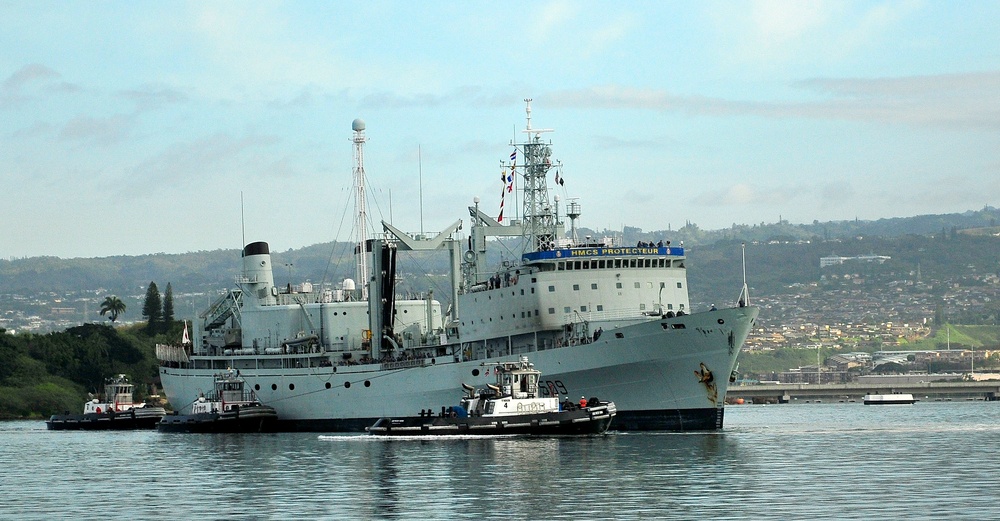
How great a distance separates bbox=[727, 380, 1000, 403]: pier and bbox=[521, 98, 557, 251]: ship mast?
356 feet

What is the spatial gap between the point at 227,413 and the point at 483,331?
1622 centimetres

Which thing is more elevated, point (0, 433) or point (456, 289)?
point (456, 289)

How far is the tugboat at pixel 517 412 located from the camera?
54.7 m

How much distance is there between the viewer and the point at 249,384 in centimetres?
7444

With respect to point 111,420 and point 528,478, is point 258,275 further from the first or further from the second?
point 528,478

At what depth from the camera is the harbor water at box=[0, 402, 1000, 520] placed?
32.1m

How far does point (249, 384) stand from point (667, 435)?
27527 millimetres

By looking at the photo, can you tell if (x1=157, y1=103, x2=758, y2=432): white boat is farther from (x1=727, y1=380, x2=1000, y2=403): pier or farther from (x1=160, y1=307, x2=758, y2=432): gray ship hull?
(x1=727, y1=380, x2=1000, y2=403): pier

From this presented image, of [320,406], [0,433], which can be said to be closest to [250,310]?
[320,406]

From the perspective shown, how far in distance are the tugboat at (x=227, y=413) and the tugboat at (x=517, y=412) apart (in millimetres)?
15984

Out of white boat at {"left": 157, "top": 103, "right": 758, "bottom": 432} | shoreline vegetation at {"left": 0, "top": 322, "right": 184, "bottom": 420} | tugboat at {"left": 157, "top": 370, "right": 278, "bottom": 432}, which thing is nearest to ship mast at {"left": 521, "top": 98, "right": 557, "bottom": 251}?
white boat at {"left": 157, "top": 103, "right": 758, "bottom": 432}

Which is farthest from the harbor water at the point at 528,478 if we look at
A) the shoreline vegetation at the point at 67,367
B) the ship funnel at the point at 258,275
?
the shoreline vegetation at the point at 67,367

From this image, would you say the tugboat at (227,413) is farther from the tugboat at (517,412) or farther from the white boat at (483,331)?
the tugboat at (517,412)

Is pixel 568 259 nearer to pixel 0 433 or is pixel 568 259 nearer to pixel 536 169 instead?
pixel 536 169
